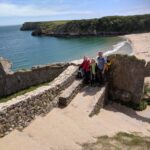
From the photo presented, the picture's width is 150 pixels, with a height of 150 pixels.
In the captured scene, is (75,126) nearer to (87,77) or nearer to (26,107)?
(26,107)

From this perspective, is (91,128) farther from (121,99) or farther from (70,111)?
(121,99)

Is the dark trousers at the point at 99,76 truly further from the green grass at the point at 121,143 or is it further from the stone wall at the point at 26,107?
the green grass at the point at 121,143

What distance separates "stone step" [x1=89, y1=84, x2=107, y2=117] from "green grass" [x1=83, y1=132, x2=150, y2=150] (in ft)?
8.57

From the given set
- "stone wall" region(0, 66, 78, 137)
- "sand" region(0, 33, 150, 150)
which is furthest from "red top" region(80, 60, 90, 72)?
"stone wall" region(0, 66, 78, 137)

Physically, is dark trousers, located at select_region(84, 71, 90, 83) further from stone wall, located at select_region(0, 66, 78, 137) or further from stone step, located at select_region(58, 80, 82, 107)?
stone wall, located at select_region(0, 66, 78, 137)

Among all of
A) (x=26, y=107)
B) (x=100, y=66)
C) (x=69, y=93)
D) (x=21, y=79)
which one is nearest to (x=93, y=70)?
(x=100, y=66)

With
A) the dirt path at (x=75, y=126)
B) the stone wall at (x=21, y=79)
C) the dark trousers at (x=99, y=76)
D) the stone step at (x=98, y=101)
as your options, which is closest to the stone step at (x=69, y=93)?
the dirt path at (x=75, y=126)

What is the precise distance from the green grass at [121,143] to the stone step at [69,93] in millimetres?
3342

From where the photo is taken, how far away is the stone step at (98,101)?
16.1 meters

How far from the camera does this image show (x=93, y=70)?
18.8 meters

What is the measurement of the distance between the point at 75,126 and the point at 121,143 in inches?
81.3

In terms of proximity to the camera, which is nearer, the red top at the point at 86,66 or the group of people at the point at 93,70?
the group of people at the point at 93,70

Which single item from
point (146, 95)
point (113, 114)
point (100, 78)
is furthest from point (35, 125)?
point (146, 95)

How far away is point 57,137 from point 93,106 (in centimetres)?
439
